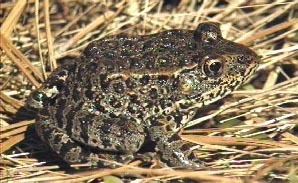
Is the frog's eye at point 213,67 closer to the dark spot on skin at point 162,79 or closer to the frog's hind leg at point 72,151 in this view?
the dark spot on skin at point 162,79

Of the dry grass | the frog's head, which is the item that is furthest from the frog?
the dry grass

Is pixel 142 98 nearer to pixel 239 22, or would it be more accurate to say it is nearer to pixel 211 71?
pixel 211 71

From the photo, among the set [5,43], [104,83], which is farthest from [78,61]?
[5,43]

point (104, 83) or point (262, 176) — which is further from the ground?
point (104, 83)

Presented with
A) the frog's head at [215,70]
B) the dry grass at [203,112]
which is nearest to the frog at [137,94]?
the frog's head at [215,70]

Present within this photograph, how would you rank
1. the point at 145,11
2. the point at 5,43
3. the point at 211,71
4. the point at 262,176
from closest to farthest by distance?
the point at 262,176
the point at 211,71
the point at 5,43
the point at 145,11
